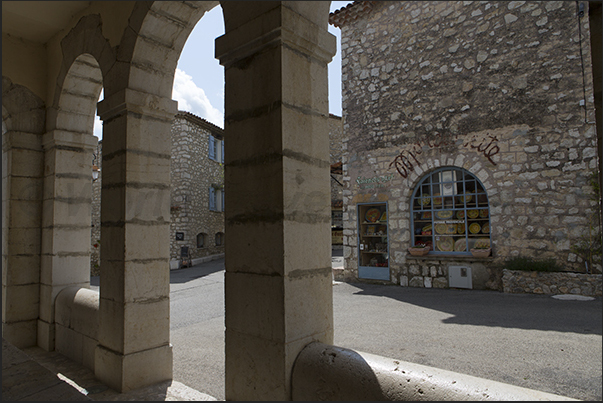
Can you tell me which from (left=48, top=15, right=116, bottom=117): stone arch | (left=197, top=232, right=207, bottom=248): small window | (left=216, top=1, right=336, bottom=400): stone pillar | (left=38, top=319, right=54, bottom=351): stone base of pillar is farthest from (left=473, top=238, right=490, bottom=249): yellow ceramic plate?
(left=197, top=232, right=207, bottom=248): small window

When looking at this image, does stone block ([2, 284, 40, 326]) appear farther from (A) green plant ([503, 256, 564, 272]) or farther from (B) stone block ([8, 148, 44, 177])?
(A) green plant ([503, 256, 564, 272])

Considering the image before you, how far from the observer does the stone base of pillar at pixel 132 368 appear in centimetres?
271

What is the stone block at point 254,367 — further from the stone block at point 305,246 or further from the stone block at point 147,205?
the stone block at point 147,205

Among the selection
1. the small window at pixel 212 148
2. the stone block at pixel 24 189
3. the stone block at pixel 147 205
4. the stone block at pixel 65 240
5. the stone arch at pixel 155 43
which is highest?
the small window at pixel 212 148

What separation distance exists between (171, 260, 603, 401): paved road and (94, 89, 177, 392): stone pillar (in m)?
0.47

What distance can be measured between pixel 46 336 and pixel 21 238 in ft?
3.40

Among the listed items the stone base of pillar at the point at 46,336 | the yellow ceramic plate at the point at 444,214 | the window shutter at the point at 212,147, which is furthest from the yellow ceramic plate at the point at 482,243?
the window shutter at the point at 212,147

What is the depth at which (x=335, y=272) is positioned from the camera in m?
8.37

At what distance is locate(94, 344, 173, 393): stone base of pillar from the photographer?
8.89 ft

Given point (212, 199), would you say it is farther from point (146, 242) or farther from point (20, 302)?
point (146, 242)

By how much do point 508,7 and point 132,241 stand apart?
6.88 meters

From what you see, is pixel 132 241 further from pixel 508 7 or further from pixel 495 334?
pixel 508 7

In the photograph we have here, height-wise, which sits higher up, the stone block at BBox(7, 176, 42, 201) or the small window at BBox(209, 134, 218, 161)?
the small window at BBox(209, 134, 218, 161)

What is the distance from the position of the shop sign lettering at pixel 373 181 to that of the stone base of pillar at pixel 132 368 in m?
5.70
